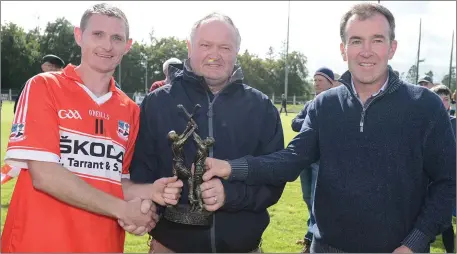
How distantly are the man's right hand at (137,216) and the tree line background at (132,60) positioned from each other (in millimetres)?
59076

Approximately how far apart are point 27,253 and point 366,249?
2038 mm

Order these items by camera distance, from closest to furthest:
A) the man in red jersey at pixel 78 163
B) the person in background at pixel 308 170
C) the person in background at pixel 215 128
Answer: the man in red jersey at pixel 78 163
the person in background at pixel 215 128
the person in background at pixel 308 170

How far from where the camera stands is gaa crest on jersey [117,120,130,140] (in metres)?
3.14

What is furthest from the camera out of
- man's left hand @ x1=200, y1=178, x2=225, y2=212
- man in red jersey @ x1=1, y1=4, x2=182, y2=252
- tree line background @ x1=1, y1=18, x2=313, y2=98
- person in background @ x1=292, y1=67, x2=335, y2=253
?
tree line background @ x1=1, y1=18, x2=313, y2=98

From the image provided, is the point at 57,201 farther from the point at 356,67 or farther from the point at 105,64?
the point at 356,67

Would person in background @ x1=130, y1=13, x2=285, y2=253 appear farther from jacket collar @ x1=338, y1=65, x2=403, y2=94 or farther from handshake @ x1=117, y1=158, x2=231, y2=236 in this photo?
jacket collar @ x1=338, y1=65, x2=403, y2=94

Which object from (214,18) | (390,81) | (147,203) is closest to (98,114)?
(147,203)

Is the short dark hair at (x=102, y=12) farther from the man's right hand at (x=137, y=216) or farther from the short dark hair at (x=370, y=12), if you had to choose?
the short dark hair at (x=370, y=12)

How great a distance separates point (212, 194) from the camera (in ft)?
9.62

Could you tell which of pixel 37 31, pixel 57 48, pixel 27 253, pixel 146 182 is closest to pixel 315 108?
pixel 146 182

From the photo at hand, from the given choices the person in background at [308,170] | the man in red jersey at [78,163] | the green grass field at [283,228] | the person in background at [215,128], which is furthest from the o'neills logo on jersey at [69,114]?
the person in background at [308,170]

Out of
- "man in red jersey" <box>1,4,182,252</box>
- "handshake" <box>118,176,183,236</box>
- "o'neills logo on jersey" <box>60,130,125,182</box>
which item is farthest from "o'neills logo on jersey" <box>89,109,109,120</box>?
"handshake" <box>118,176,183,236</box>

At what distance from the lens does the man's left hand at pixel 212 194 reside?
2.93 metres

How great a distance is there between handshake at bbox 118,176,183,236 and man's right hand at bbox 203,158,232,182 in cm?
17
